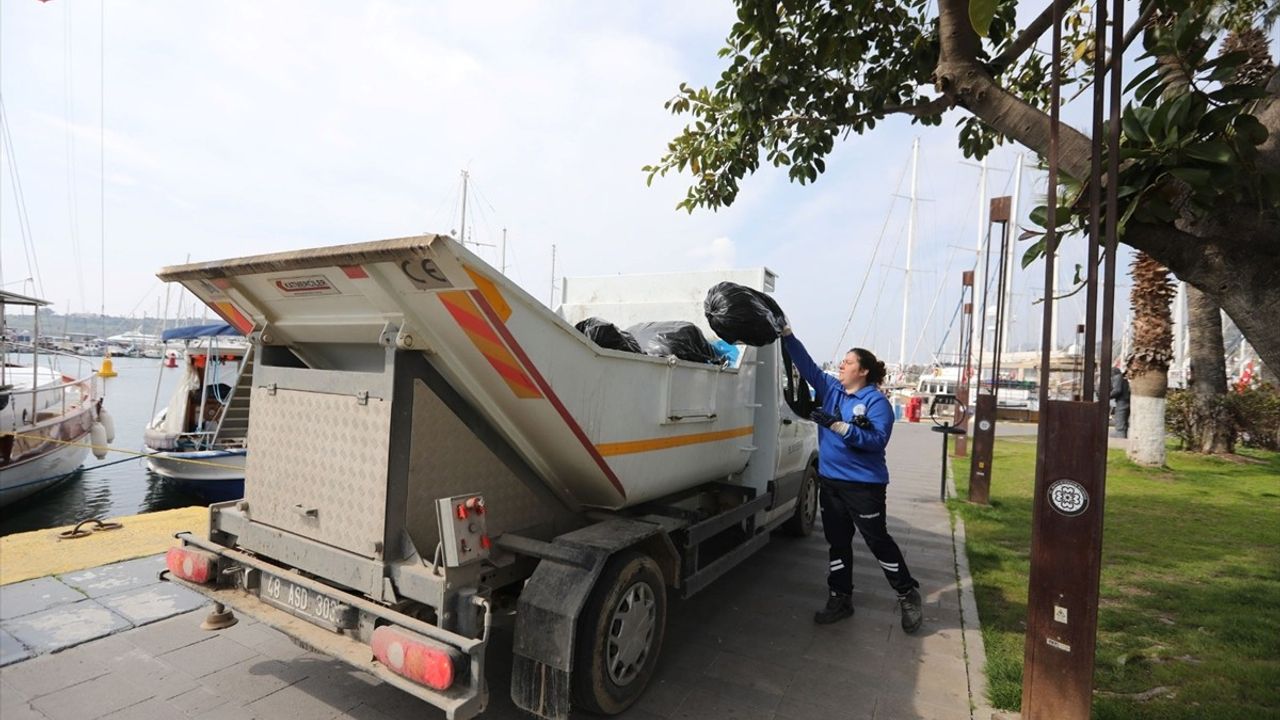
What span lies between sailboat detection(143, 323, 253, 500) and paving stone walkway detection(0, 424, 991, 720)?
639 centimetres

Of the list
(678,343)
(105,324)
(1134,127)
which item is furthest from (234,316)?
(105,324)

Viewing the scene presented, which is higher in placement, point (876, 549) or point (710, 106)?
point (710, 106)

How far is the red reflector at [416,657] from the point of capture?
243cm

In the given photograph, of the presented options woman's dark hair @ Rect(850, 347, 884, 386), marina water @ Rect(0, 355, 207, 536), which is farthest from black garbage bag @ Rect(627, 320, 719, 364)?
marina water @ Rect(0, 355, 207, 536)

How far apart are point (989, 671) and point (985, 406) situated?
5.53 metres

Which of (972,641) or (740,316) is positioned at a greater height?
(740,316)

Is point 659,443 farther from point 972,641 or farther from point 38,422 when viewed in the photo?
point 38,422

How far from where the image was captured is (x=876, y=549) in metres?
4.57

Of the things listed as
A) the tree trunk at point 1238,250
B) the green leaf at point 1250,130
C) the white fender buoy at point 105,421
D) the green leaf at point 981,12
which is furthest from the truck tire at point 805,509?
the white fender buoy at point 105,421

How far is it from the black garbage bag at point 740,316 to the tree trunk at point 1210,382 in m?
13.5

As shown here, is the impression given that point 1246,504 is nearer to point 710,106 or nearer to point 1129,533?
point 1129,533

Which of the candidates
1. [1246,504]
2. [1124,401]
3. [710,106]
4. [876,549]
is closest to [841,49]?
[710,106]

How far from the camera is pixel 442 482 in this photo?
3.05 metres

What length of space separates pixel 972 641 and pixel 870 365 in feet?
6.60
